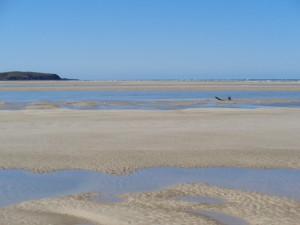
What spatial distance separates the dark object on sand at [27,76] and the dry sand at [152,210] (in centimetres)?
15866

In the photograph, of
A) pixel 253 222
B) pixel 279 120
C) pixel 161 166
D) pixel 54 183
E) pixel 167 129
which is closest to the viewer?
pixel 253 222

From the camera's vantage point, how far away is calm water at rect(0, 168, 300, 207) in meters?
10.4

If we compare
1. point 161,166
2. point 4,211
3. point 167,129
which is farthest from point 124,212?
point 167,129

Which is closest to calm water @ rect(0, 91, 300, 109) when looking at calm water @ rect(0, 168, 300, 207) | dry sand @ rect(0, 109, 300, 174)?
dry sand @ rect(0, 109, 300, 174)

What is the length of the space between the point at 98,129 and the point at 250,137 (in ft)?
18.8

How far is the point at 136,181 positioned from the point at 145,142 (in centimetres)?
496

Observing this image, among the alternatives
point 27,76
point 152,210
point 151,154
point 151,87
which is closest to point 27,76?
point 27,76

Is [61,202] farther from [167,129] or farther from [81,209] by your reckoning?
[167,129]

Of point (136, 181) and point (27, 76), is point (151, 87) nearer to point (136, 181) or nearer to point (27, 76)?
point (136, 181)

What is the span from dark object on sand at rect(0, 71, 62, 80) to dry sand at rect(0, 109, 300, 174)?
477 ft

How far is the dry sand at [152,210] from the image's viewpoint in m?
8.26

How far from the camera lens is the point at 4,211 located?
8812 millimetres

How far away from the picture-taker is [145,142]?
16297mm

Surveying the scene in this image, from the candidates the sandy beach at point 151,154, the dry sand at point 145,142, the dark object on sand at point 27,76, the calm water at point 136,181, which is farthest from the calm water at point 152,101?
the dark object on sand at point 27,76
